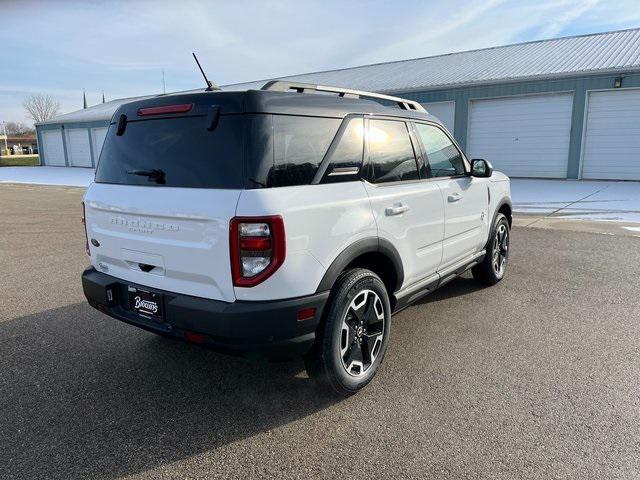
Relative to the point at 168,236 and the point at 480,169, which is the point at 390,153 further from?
the point at 168,236

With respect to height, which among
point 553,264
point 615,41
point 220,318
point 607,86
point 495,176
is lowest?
point 553,264

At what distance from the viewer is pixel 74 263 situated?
677cm

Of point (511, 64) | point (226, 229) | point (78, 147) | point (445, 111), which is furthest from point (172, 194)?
point (78, 147)

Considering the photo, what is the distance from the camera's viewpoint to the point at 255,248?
98.8 inches

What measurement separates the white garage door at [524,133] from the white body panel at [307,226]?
16.8 meters

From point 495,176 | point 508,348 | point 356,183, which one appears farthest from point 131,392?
point 495,176

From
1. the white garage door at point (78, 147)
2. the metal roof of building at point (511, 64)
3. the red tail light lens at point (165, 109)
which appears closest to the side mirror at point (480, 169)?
the red tail light lens at point (165, 109)

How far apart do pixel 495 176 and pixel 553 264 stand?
77.3 inches

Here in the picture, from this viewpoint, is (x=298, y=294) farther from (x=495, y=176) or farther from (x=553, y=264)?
(x=553, y=264)

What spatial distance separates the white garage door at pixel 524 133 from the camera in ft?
56.3

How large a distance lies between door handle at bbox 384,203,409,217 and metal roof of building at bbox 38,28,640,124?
11.7m

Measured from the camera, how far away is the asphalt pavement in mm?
2479

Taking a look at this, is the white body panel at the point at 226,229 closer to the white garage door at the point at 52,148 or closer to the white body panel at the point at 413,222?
the white body panel at the point at 413,222

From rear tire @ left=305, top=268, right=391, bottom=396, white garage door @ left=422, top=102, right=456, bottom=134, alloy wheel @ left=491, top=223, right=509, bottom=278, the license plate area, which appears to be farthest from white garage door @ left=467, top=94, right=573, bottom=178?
the license plate area
